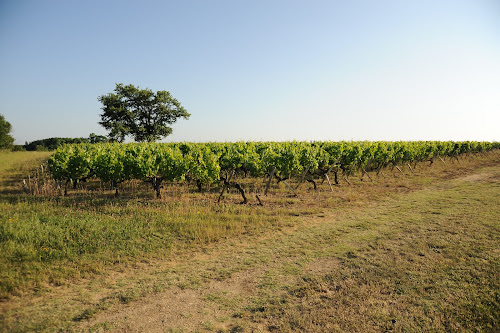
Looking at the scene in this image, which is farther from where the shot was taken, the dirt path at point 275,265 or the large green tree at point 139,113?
the large green tree at point 139,113

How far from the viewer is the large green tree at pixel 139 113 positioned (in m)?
52.3

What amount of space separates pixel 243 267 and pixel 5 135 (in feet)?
278

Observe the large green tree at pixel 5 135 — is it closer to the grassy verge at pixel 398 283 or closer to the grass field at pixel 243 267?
the grass field at pixel 243 267

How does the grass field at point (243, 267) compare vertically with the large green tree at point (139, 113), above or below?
below

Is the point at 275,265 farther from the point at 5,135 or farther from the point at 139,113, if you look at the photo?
the point at 5,135

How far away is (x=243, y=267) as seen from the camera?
23.9 feet

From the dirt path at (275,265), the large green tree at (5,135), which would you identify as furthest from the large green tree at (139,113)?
the dirt path at (275,265)

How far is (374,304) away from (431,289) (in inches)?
63.1

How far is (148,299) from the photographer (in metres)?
5.85

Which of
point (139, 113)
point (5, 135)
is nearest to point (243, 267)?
point (139, 113)

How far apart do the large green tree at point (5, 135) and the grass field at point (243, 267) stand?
7143 cm

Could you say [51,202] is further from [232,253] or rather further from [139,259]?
[232,253]

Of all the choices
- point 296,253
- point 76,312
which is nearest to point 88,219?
point 76,312

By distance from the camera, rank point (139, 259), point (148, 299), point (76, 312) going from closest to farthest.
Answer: point (76, 312), point (148, 299), point (139, 259)
